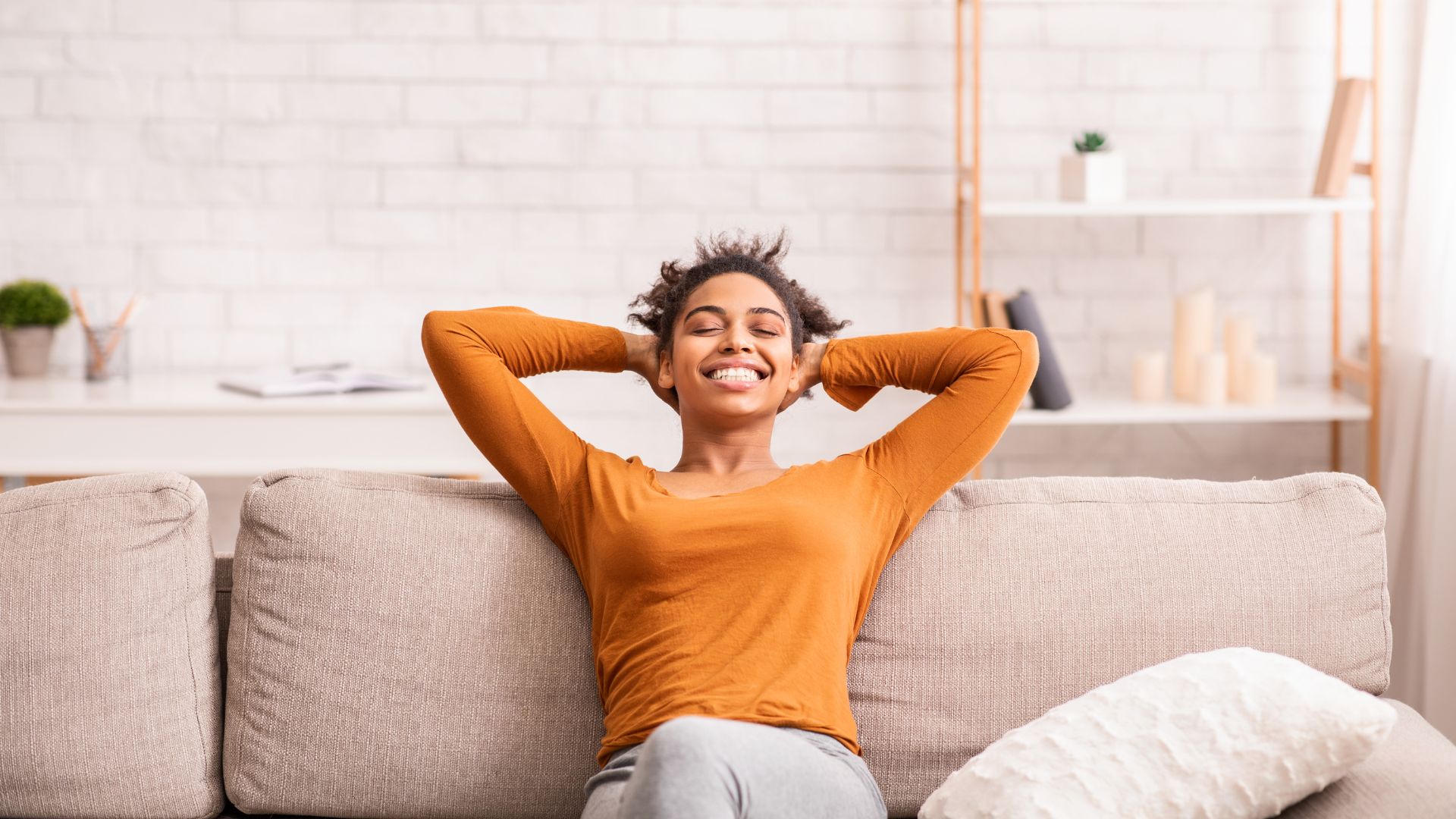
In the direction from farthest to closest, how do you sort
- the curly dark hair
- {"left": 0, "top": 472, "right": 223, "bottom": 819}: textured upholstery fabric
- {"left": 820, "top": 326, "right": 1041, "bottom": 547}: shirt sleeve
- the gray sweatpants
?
the curly dark hair < {"left": 820, "top": 326, "right": 1041, "bottom": 547}: shirt sleeve < {"left": 0, "top": 472, "right": 223, "bottom": 819}: textured upholstery fabric < the gray sweatpants

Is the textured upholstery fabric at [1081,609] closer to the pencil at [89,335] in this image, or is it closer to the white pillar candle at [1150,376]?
the white pillar candle at [1150,376]

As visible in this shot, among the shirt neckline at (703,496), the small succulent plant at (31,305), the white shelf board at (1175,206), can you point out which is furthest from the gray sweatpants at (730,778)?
the small succulent plant at (31,305)

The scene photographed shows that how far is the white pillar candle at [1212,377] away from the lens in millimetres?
2957

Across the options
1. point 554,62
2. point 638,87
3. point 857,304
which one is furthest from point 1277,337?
point 554,62

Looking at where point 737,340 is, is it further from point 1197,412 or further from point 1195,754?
point 1197,412

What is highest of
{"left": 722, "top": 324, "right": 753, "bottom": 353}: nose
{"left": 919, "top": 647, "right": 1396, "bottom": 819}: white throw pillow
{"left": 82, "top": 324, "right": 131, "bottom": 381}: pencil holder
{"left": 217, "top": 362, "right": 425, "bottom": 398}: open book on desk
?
{"left": 722, "top": 324, "right": 753, "bottom": 353}: nose

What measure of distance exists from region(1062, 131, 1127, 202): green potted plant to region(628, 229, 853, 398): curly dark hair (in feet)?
3.91

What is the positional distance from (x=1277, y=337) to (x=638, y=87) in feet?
5.63

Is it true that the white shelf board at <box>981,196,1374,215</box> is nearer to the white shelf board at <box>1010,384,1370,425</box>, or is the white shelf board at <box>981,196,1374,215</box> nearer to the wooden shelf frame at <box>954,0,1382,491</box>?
the wooden shelf frame at <box>954,0,1382,491</box>

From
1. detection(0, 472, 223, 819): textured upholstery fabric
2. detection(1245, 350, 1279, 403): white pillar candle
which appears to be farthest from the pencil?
detection(1245, 350, 1279, 403): white pillar candle

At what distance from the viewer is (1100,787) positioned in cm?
132

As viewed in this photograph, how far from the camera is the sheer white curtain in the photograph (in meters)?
2.62

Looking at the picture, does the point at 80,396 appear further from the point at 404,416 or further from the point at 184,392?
the point at 404,416

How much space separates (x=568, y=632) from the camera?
65.4 inches
